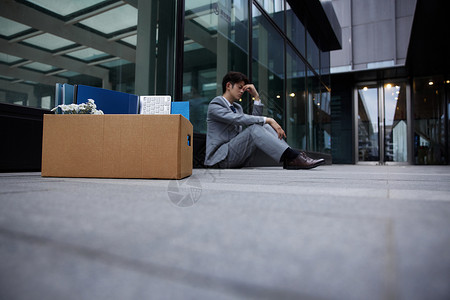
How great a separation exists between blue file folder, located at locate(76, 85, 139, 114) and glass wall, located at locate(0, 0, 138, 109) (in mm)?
523

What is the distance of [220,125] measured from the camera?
301 centimetres

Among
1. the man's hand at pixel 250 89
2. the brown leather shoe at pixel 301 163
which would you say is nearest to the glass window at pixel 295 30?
the man's hand at pixel 250 89

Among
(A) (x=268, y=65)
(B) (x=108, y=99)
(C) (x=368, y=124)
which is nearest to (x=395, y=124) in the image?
(C) (x=368, y=124)

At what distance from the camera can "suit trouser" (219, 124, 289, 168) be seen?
2680 millimetres

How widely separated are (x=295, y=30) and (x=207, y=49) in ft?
10.6

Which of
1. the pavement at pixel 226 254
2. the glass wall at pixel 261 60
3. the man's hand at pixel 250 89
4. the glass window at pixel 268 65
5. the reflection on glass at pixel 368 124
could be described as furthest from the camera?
the reflection on glass at pixel 368 124

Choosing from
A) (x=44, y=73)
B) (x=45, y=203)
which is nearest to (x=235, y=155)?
(x=44, y=73)

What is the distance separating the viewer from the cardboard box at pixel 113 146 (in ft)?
5.31

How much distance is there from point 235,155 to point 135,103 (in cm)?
112

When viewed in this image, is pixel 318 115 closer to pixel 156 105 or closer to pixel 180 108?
pixel 180 108

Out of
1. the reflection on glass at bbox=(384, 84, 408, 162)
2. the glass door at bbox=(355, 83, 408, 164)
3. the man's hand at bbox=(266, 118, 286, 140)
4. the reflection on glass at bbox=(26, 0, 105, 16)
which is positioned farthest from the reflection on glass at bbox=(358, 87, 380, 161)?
the reflection on glass at bbox=(26, 0, 105, 16)

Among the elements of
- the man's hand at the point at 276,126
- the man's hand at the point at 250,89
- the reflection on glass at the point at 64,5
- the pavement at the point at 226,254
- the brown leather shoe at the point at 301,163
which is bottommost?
the pavement at the point at 226,254

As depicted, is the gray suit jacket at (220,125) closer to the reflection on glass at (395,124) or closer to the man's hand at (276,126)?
the man's hand at (276,126)

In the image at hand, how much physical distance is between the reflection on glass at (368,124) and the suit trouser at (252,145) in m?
8.00
